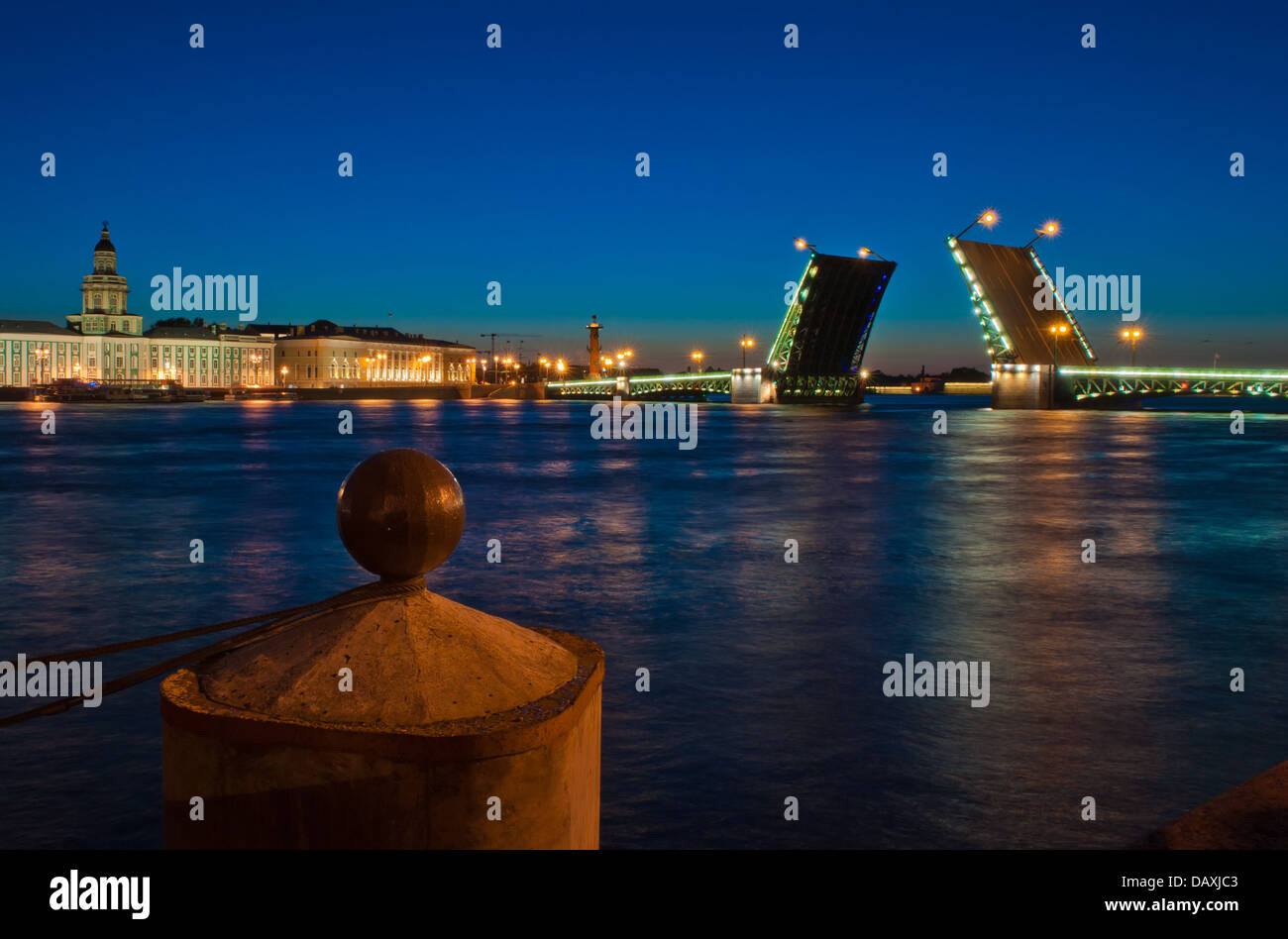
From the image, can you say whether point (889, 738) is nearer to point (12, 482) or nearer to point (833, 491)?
point (833, 491)

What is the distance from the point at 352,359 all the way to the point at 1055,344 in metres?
87.5

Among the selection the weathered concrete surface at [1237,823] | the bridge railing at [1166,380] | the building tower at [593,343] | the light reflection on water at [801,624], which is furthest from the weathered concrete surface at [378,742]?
the building tower at [593,343]

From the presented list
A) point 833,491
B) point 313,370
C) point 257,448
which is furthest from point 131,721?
point 313,370

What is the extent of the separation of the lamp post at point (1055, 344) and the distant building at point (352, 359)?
8297 cm

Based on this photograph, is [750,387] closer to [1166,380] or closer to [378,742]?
[1166,380]

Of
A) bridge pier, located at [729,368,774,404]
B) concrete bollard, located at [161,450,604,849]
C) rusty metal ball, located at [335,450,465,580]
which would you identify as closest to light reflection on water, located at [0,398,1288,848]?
concrete bollard, located at [161,450,604,849]

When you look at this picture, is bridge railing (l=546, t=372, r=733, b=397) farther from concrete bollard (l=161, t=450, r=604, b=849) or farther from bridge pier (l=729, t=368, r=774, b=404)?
concrete bollard (l=161, t=450, r=604, b=849)

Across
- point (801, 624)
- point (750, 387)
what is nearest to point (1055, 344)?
point (750, 387)

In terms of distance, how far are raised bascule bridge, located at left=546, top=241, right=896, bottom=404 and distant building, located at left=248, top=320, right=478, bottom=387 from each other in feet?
169

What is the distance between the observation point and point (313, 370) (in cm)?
12562

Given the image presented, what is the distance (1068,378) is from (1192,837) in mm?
68052

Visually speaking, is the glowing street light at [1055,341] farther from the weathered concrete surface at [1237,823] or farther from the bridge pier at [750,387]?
the weathered concrete surface at [1237,823]

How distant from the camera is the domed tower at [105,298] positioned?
118938 mm

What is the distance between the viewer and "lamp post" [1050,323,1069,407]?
195 ft
